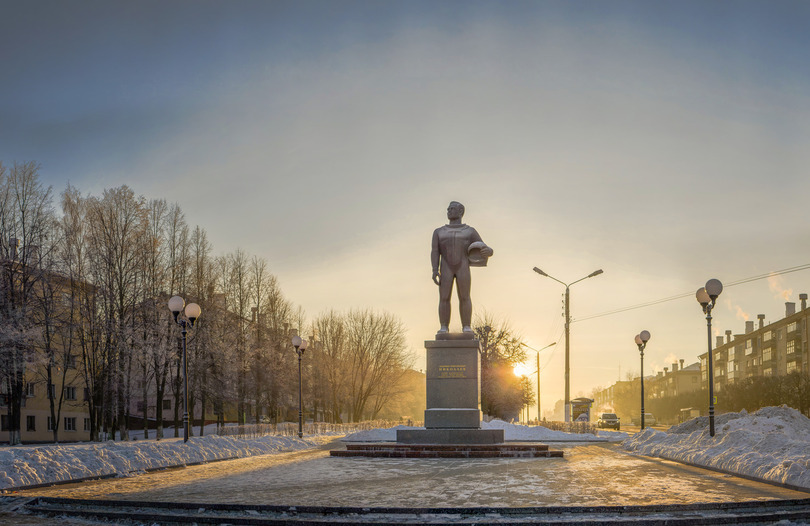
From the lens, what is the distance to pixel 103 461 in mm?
12516

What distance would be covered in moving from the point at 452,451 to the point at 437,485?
5150mm

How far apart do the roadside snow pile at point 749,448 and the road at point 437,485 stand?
0.43 metres

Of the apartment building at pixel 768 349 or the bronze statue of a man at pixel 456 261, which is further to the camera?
the apartment building at pixel 768 349

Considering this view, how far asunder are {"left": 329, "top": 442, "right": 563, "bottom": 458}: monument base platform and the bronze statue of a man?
3.55m

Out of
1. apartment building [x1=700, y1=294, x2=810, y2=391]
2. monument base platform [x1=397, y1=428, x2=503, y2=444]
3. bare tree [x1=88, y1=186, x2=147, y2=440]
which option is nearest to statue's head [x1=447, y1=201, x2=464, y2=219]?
monument base platform [x1=397, y1=428, x2=503, y2=444]

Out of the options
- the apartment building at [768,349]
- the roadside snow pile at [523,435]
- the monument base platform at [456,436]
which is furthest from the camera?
the apartment building at [768,349]

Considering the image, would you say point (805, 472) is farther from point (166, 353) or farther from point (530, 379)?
point (530, 379)

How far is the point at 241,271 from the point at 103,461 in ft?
118

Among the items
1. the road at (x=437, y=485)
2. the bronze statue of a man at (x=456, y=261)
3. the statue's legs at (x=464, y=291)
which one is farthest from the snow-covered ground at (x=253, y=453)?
the bronze statue of a man at (x=456, y=261)

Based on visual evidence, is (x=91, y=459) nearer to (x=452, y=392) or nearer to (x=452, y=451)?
(x=452, y=451)

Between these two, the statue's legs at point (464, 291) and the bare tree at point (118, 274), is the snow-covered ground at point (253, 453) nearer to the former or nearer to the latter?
the statue's legs at point (464, 291)

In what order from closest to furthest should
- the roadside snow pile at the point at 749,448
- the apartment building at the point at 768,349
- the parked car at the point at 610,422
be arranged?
the roadside snow pile at the point at 749,448 < the parked car at the point at 610,422 < the apartment building at the point at 768,349

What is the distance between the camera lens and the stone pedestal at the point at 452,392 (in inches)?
657

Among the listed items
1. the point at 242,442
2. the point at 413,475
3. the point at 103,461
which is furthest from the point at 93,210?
the point at 413,475
